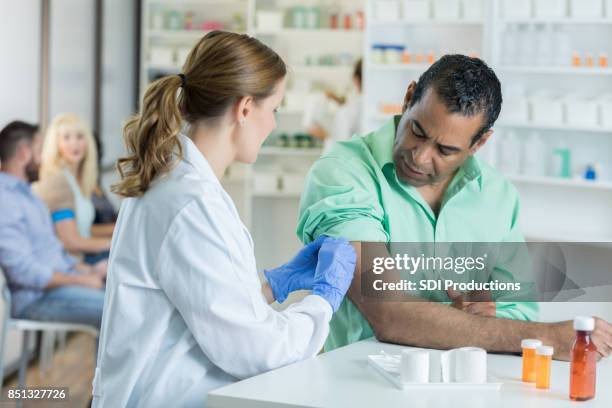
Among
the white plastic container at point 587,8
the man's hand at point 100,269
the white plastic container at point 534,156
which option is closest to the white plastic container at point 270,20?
the white plastic container at point 534,156

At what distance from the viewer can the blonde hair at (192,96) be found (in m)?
1.70

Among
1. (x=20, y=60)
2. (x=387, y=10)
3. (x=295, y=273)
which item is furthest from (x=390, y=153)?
(x=387, y=10)

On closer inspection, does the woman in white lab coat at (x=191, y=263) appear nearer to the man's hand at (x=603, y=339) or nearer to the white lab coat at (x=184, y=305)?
the white lab coat at (x=184, y=305)

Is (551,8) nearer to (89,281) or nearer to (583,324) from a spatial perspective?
(89,281)

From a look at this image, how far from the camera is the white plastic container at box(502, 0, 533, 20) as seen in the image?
16.6 feet

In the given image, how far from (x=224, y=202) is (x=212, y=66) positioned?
26 centimetres

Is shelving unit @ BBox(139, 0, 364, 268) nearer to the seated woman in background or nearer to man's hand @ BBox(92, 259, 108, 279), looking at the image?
the seated woman in background

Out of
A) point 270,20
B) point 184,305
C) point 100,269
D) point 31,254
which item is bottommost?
point 100,269

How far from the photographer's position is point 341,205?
6.64 feet

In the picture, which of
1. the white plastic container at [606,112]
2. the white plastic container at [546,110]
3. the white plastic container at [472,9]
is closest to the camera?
the white plastic container at [606,112]

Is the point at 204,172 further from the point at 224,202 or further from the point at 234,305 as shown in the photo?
the point at 234,305

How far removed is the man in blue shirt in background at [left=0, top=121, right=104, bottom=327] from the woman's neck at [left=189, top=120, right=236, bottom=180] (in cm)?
182

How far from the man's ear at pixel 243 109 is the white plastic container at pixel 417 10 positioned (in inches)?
145

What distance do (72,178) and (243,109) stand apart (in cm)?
259
